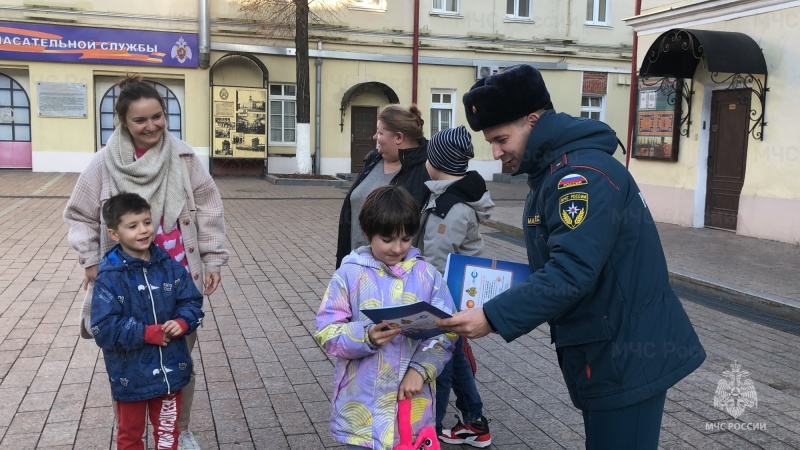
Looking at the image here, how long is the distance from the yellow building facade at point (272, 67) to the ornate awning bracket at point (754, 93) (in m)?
12.1

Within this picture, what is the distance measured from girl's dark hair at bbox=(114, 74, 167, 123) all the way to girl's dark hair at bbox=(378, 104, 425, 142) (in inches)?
47.1

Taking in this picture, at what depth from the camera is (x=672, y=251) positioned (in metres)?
10.2

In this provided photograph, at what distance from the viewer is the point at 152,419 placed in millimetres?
3254

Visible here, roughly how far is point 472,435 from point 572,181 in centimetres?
214

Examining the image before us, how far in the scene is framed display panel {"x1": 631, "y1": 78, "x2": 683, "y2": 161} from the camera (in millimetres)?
13102

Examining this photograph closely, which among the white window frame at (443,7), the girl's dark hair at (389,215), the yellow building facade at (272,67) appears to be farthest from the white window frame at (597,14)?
the girl's dark hair at (389,215)

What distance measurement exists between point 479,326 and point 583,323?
1.07 feet

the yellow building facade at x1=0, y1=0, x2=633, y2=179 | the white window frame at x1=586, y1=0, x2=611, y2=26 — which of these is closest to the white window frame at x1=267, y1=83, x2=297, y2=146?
the yellow building facade at x1=0, y1=0, x2=633, y2=179

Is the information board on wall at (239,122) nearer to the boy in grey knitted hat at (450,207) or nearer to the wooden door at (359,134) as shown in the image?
the wooden door at (359,134)

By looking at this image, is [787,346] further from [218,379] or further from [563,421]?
[218,379]

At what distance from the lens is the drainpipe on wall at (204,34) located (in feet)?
67.3

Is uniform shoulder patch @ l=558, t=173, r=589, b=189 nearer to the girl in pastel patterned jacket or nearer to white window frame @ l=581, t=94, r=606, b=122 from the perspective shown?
the girl in pastel patterned jacket

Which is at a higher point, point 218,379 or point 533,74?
point 533,74

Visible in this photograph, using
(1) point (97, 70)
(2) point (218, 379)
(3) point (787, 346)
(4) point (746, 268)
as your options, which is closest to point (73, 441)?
→ (2) point (218, 379)
